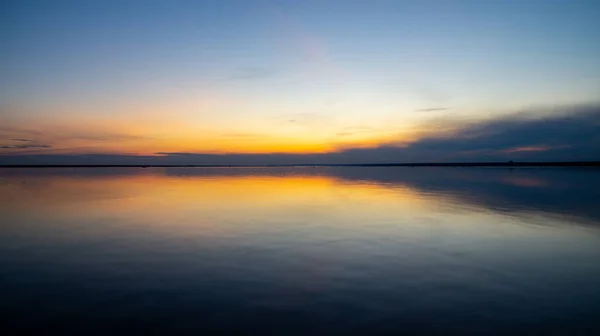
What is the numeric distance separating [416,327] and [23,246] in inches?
560

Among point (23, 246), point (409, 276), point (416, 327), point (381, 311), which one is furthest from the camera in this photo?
point (23, 246)

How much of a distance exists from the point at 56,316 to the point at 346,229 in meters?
12.2

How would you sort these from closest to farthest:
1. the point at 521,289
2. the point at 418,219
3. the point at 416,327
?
1. the point at 416,327
2. the point at 521,289
3. the point at 418,219

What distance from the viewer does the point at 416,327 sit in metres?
7.27

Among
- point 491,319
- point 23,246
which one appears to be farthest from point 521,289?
point 23,246

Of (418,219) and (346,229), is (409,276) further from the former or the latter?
(418,219)

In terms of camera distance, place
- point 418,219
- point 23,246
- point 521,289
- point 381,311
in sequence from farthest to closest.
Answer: point 418,219, point 23,246, point 521,289, point 381,311

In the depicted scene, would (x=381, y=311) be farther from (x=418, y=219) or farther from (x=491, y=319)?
(x=418, y=219)

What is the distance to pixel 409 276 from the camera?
10492 millimetres

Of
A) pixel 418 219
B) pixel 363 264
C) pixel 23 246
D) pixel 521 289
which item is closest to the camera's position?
pixel 521 289

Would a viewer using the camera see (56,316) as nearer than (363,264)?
Yes

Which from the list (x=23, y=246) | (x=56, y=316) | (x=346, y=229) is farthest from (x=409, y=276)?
(x=23, y=246)

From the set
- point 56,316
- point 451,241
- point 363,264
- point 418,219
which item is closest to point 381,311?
point 363,264

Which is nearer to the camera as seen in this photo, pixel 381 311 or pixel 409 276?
pixel 381 311
